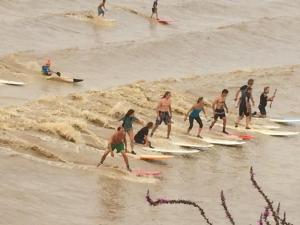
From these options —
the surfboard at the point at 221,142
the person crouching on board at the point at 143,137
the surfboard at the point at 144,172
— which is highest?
the person crouching on board at the point at 143,137

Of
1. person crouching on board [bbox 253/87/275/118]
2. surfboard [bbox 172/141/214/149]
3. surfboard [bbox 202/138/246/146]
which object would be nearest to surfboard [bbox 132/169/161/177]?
surfboard [bbox 172/141/214/149]

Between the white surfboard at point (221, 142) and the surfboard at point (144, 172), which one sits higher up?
the white surfboard at point (221, 142)

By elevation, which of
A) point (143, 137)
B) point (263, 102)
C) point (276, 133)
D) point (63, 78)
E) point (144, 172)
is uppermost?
point (263, 102)

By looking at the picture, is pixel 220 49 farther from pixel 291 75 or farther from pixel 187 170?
pixel 187 170

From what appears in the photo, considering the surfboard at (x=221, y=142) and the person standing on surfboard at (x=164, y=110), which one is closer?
the person standing on surfboard at (x=164, y=110)

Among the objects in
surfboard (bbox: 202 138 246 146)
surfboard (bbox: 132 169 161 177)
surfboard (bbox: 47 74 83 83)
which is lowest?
surfboard (bbox: 132 169 161 177)

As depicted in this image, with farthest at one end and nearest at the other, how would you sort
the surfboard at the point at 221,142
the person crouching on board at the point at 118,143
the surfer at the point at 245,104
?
the surfer at the point at 245,104, the surfboard at the point at 221,142, the person crouching on board at the point at 118,143

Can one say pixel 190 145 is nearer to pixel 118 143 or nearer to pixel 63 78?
pixel 118 143

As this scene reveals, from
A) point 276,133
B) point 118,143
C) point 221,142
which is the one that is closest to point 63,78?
point 276,133

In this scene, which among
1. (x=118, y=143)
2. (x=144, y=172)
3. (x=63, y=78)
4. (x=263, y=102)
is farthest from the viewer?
(x=63, y=78)

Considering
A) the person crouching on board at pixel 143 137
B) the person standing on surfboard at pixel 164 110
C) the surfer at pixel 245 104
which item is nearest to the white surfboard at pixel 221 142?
the person standing on surfboard at pixel 164 110

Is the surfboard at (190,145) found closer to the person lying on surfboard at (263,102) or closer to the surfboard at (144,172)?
the surfboard at (144,172)

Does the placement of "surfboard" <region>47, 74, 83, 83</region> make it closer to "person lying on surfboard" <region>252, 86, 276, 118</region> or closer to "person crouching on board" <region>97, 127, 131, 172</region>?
"person lying on surfboard" <region>252, 86, 276, 118</region>

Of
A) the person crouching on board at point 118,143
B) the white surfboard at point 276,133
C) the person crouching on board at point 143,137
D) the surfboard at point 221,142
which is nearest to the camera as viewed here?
the person crouching on board at point 118,143
